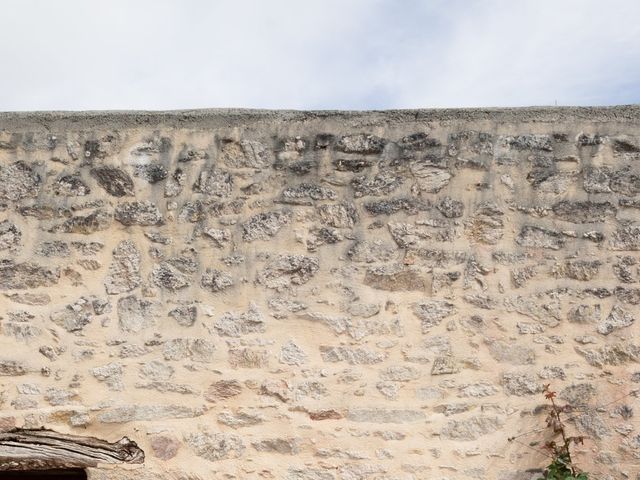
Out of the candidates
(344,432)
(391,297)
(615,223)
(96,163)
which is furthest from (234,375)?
(615,223)

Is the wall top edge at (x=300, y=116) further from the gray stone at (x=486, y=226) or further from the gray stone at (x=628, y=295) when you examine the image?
the gray stone at (x=628, y=295)

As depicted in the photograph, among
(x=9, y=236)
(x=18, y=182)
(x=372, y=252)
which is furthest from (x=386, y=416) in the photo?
(x=18, y=182)

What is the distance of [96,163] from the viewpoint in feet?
14.6

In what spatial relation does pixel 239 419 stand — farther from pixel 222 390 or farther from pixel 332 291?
pixel 332 291

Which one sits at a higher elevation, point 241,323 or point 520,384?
point 241,323

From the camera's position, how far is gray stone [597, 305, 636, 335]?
4.14 m

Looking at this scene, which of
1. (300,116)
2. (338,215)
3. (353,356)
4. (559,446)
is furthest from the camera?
(300,116)

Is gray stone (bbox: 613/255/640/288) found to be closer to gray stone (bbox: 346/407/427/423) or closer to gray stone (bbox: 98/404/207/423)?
gray stone (bbox: 346/407/427/423)

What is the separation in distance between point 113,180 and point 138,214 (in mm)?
232

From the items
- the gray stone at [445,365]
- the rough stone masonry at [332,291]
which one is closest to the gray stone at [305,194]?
the rough stone masonry at [332,291]

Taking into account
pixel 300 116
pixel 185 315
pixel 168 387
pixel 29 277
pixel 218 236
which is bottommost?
pixel 168 387

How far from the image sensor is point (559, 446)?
410cm

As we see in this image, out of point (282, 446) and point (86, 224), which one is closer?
point (282, 446)

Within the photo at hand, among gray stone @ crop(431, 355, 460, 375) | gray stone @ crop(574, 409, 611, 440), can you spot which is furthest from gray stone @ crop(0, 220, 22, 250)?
gray stone @ crop(574, 409, 611, 440)
